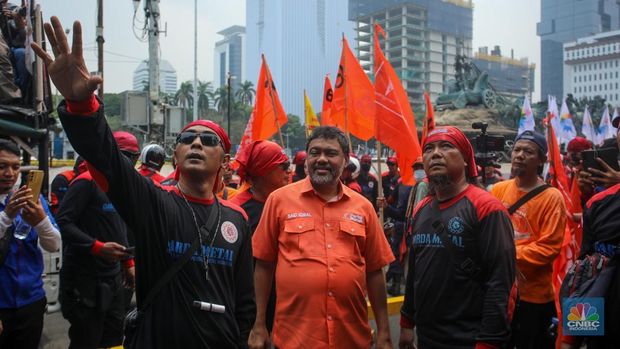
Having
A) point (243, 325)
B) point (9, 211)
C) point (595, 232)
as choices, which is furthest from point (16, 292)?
point (595, 232)

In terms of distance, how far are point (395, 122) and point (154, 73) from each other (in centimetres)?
987

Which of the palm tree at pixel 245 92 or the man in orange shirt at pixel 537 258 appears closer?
the man in orange shirt at pixel 537 258

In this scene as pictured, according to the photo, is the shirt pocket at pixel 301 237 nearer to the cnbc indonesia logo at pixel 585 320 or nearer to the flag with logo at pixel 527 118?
the cnbc indonesia logo at pixel 585 320

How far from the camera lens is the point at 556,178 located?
17.3ft

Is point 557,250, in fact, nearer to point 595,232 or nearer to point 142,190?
point 595,232

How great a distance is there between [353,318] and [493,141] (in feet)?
7.69

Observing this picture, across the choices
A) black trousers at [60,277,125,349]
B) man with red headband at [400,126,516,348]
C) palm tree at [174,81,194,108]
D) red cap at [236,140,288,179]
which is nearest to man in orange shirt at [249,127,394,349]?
man with red headband at [400,126,516,348]

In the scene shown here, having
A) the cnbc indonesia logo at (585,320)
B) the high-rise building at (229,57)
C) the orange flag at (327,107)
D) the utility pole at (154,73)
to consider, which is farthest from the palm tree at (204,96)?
the cnbc indonesia logo at (585,320)

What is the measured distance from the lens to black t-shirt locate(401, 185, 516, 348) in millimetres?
2961

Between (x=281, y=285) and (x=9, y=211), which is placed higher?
(x=9, y=211)

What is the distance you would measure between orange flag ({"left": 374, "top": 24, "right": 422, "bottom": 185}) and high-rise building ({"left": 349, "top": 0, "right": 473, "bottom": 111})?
105 meters

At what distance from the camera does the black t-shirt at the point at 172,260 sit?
2439mm

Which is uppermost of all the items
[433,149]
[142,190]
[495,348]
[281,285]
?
[433,149]

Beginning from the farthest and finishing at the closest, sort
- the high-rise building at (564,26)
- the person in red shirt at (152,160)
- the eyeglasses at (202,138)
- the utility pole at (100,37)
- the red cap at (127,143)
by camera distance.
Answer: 1. the high-rise building at (564,26)
2. the utility pole at (100,37)
3. the person in red shirt at (152,160)
4. the red cap at (127,143)
5. the eyeglasses at (202,138)
